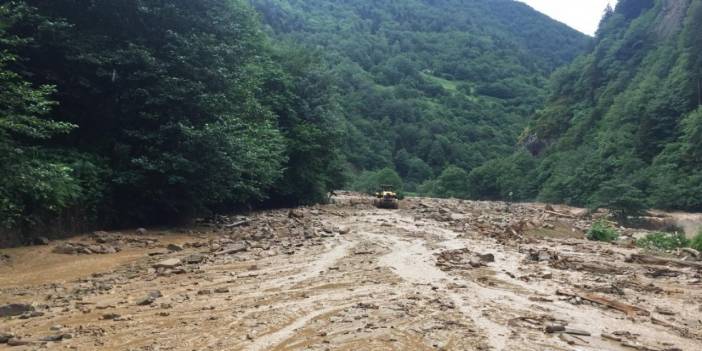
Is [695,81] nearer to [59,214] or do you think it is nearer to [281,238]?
[281,238]

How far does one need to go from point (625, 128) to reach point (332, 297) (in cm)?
6697

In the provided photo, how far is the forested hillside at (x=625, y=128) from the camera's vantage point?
48375 mm

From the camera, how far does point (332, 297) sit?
31.7ft

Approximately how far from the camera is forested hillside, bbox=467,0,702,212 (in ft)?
159

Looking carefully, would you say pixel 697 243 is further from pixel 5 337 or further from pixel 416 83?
pixel 416 83

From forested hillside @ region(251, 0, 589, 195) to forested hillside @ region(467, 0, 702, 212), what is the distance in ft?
57.4

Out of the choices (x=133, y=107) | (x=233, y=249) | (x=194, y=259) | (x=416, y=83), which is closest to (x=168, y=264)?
(x=194, y=259)

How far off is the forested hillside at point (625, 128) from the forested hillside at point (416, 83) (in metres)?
17.5

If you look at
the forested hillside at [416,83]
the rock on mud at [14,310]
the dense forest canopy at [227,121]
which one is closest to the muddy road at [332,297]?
the rock on mud at [14,310]

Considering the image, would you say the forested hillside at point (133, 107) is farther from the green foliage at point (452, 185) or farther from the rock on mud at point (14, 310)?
the green foliage at point (452, 185)

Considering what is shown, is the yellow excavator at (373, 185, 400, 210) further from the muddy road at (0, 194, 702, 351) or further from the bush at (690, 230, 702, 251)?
the bush at (690, 230, 702, 251)

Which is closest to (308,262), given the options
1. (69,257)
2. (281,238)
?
(281,238)

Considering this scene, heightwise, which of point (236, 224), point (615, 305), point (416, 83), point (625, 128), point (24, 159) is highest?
point (416, 83)

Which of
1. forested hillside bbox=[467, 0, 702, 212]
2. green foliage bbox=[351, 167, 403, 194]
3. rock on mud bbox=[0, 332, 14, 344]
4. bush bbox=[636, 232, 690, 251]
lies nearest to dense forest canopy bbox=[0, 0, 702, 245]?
forested hillside bbox=[467, 0, 702, 212]
